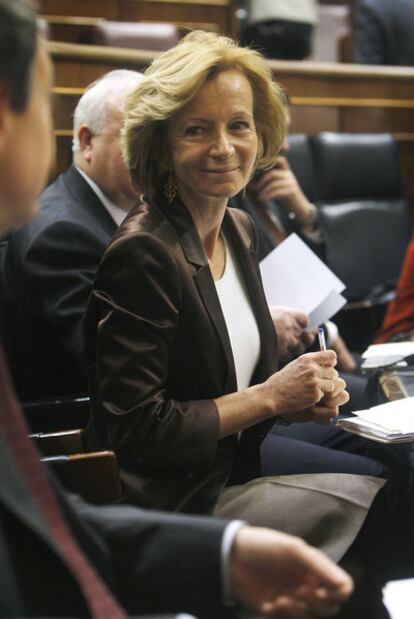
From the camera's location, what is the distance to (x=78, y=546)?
3.30ft

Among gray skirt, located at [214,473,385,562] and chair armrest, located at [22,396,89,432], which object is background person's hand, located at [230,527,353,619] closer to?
gray skirt, located at [214,473,385,562]

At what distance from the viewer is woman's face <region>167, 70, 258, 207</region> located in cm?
163

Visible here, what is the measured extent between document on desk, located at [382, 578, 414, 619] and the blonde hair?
0.81 m

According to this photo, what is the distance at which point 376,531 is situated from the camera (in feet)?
5.46

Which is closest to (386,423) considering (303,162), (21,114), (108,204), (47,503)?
(47,503)

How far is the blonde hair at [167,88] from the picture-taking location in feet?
5.23

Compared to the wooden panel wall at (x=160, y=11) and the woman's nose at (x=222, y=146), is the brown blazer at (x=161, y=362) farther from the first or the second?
the wooden panel wall at (x=160, y=11)

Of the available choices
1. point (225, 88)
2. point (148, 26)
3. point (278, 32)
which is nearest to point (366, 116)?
point (278, 32)

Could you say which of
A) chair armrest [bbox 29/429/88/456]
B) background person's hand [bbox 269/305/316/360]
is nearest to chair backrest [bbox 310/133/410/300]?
background person's hand [bbox 269/305/316/360]

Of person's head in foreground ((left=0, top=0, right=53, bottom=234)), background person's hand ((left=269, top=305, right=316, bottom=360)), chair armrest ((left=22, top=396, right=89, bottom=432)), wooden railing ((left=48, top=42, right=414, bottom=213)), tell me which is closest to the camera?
person's head in foreground ((left=0, top=0, right=53, bottom=234))

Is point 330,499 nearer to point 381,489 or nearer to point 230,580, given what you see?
point 381,489

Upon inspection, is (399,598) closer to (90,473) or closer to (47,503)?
(90,473)

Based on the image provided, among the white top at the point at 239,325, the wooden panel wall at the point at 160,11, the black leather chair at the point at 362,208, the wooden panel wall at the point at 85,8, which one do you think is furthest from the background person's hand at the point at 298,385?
the wooden panel wall at the point at 85,8

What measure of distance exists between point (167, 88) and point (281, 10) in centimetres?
346
